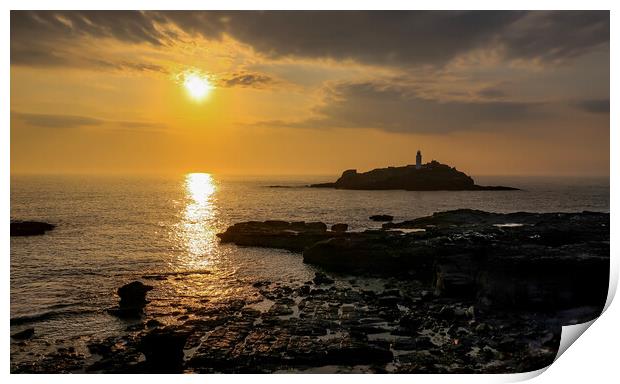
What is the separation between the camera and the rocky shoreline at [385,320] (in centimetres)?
1150

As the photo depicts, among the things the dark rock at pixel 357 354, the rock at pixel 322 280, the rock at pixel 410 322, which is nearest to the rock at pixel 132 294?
the rock at pixel 322 280

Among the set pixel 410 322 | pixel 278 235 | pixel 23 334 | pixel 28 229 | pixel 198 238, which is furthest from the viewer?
pixel 198 238

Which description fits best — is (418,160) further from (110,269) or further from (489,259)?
(489,259)

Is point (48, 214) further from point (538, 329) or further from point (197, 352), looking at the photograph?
point (538, 329)

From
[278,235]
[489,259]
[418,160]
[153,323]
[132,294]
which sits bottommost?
[153,323]

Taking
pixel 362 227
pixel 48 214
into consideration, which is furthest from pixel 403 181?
pixel 48 214

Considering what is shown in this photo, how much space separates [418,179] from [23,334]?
89.6 metres

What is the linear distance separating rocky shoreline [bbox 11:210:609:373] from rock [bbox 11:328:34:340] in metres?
0.65

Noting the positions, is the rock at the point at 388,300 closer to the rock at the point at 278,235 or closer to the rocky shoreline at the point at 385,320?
the rocky shoreline at the point at 385,320

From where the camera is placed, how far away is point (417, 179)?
98188mm

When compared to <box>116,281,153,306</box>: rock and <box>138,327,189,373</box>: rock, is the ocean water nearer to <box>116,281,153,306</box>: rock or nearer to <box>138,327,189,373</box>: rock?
<box>116,281,153,306</box>: rock

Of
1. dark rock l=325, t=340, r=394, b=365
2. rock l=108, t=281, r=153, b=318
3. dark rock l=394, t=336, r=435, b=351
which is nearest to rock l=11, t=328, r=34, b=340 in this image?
rock l=108, t=281, r=153, b=318

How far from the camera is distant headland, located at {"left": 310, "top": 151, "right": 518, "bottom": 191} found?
99.1m

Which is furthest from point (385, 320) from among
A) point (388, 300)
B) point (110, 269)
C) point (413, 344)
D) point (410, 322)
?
point (110, 269)
